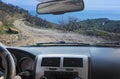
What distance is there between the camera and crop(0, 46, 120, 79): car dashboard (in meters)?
4.42

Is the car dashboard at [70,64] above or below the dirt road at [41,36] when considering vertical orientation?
below

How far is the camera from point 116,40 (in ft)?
17.9

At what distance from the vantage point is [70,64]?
14.7 feet

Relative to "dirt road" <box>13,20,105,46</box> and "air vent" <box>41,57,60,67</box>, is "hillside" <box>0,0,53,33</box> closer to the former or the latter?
"dirt road" <box>13,20,105,46</box>

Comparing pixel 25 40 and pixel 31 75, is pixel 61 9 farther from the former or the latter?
pixel 25 40

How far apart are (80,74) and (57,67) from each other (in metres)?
0.27

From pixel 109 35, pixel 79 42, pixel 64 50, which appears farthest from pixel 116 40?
pixel 64 50

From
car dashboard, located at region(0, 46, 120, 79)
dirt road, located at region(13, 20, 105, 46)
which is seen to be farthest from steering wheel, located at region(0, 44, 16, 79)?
dirt road, located at region(13, 20, 105, 46)

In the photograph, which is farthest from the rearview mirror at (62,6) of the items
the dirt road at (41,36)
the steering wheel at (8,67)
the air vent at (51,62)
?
the dirt road at (41,36)

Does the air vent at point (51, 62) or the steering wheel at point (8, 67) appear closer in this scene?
the steering wheel at point (8, 67)

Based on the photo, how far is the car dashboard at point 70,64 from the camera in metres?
4.42

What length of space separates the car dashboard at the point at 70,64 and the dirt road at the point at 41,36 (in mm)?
645

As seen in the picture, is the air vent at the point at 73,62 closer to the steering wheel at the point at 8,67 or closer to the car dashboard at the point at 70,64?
the car dashboard at the point at 70,64

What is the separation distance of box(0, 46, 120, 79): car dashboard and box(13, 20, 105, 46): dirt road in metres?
0.65
